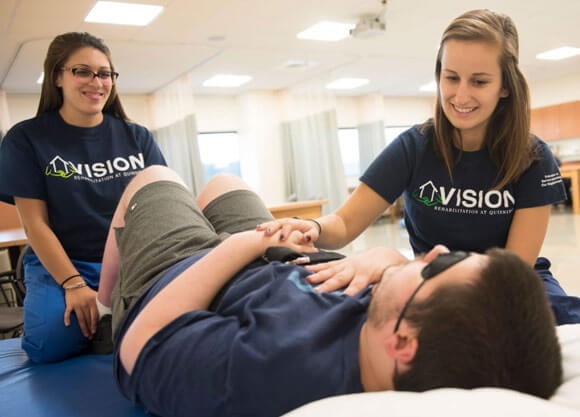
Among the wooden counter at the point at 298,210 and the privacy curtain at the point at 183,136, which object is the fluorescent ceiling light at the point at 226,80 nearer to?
the privacy curtain at the point at 183,136

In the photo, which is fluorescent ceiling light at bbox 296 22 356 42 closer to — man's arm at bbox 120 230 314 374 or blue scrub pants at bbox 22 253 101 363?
blue scrub pants at bbox 22 253 101 363

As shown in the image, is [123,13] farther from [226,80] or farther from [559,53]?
[559,53]

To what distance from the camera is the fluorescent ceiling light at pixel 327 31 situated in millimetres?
5324

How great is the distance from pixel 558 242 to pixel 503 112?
15.8 feet

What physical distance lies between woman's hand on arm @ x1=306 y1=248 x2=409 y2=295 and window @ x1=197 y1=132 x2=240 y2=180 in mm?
8065

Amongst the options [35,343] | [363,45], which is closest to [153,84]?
[363,45]

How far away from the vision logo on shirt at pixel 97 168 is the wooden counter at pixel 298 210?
2.89 metres

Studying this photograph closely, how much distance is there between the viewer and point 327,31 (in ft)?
18.2

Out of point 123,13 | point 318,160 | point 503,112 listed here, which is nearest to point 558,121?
point 318,160

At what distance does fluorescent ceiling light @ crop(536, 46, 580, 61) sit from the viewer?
751cm

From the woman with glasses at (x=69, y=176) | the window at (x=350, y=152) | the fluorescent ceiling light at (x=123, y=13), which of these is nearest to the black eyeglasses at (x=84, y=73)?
the woman with glasses at (x=69, y=176)

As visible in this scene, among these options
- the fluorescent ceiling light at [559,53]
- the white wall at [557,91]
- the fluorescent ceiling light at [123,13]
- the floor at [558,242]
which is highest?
the fluorescent ceiling light at [123,13]

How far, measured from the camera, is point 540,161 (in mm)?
1508

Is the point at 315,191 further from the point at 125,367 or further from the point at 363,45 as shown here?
the point at 125,367
